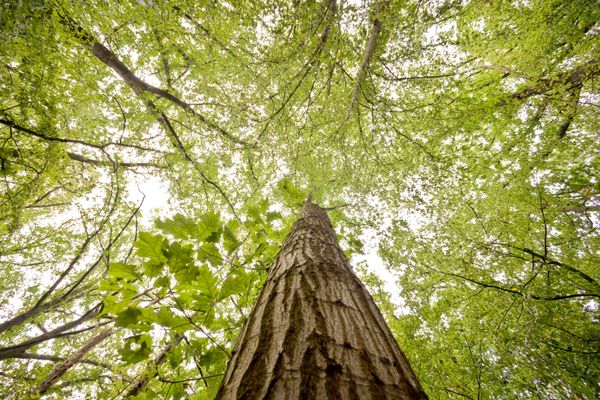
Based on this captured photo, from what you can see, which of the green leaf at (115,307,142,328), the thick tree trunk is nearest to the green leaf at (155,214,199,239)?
the green leaf at (115,307,142,328)

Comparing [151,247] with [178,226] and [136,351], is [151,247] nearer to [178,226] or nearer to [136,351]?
[178,226]

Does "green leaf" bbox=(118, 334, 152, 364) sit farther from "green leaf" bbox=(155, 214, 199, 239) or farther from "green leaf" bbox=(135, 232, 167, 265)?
"green leaf" bbox=(155, 214, 199, 239)

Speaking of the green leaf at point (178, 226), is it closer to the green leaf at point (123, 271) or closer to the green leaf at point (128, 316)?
the green leaf at point (123, 271)

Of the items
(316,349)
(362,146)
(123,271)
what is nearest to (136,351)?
(123,271)

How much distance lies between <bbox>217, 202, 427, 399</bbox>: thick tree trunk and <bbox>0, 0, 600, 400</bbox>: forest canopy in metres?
0.88

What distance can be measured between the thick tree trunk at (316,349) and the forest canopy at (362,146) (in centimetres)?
88

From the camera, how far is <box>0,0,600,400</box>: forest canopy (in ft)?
10.5

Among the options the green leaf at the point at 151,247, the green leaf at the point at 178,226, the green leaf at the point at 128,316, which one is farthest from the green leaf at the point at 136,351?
the green leaf at the point at 178,226

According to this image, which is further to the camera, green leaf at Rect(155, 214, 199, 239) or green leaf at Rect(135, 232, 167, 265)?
green leaf at Rect(155, 214, 199, 239)

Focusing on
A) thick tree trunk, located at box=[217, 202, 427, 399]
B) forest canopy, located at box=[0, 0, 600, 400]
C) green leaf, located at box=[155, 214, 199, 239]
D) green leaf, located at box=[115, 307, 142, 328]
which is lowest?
thick tree trunk, located at box=[217, 202, 427, 399]

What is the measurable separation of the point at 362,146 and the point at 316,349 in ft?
17.5

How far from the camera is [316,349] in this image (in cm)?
79

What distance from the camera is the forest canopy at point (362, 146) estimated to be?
321 centimetres

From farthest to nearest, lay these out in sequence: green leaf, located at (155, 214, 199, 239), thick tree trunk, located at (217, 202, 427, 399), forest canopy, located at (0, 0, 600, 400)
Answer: forest canopy, located at (0, 0, 600, 400), green leaf, located at (155, 214, 199, 239), thick tree trunk, located at (217, 202, 427, 399)
